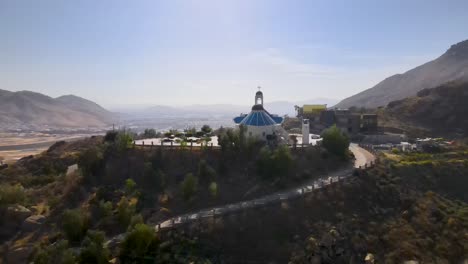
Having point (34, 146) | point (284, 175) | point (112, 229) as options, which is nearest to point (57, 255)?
point (112, 229)

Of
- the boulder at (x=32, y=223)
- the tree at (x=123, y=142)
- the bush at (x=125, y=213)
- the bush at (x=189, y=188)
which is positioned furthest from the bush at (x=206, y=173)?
the boulder at (x=32, y=223)

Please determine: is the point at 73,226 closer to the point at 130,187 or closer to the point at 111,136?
the point at 130,187

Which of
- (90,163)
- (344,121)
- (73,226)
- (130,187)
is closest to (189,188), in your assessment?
(130,187)

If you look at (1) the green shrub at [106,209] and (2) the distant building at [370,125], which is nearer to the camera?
(1) the green shrub at [106,209]

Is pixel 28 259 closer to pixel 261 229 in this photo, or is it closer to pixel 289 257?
pixel 261 229

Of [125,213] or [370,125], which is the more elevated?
[370,125]

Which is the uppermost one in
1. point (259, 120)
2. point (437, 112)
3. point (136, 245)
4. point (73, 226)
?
point (437, 112)

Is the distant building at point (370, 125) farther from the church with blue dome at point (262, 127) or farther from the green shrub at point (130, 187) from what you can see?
the green shrub at point (130, 187)
